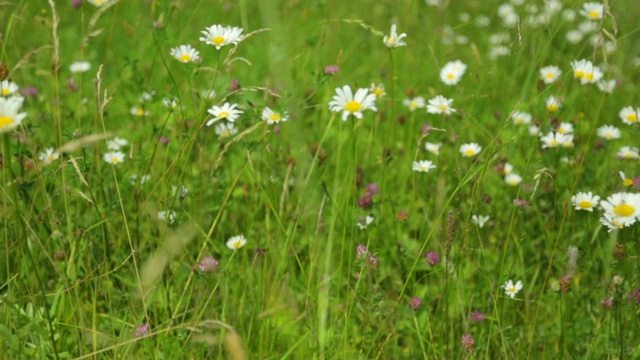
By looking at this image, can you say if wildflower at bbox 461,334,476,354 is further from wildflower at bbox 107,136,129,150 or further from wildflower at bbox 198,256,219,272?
wildflower at bbox 107,136,129,150

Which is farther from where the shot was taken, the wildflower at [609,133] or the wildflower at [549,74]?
the wildflower at [549,74]

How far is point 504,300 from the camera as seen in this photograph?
167 centimetres

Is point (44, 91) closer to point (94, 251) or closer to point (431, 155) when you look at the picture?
point (94, 251)

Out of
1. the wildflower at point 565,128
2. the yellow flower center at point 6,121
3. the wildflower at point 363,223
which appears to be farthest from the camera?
the wildflower at point 565,128

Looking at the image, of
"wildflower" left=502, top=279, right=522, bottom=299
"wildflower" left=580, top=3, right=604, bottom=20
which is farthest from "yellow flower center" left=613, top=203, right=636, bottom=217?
"wildflower" left=580, top=3, right=604, bottom=20

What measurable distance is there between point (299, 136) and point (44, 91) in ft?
6.71

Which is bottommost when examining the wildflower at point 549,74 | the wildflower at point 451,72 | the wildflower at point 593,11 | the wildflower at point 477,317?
the wildflower at point 477,317

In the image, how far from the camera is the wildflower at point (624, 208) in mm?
1471

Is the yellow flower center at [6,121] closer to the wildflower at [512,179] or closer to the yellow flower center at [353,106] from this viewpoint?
the yellow flower center at [353,106]

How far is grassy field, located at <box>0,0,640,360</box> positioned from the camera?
1434mm

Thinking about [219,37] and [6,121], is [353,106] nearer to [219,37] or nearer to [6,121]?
[219,37]

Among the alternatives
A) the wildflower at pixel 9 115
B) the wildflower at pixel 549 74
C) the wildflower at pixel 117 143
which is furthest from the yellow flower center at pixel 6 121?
the wildflower at pixel 549 74

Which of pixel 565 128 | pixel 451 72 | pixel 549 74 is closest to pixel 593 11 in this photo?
pixel 549 74

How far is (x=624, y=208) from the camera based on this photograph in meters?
1.50
